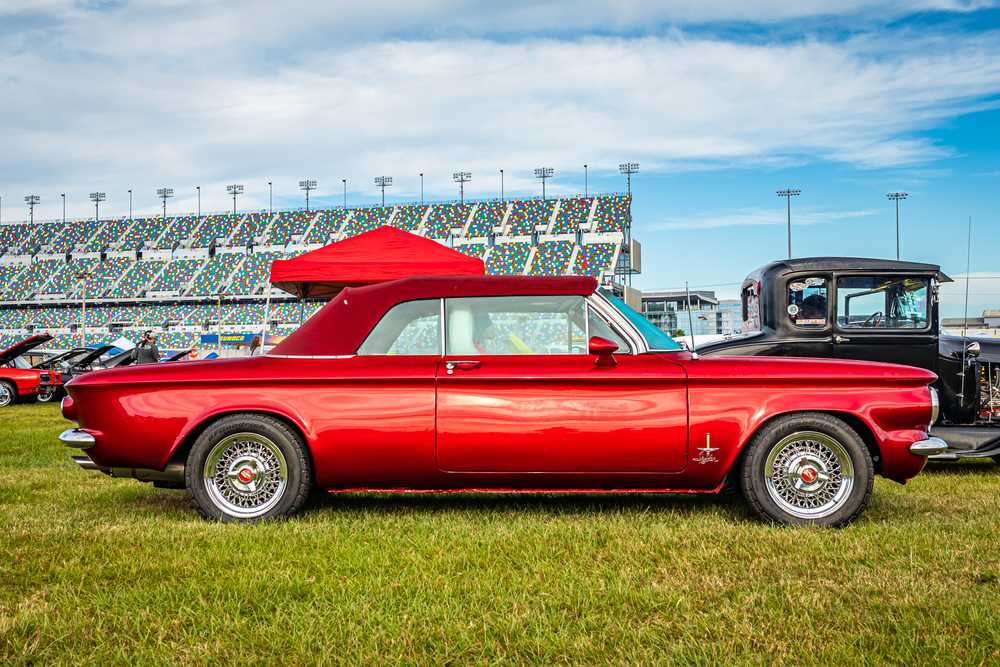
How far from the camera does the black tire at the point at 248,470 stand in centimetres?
435

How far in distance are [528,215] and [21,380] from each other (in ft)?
115

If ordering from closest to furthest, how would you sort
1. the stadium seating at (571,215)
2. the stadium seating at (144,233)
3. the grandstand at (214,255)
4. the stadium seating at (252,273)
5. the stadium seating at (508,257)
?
the stadium seating at (508,257) → the grandstand at (214,255) → the stadium seating at (571,215) → the stadium seating at (252,273) → the stadium seating at (144,233)

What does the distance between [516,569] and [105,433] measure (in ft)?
8.00

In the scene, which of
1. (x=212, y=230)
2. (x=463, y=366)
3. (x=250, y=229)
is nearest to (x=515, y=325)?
(x=463, y=366)

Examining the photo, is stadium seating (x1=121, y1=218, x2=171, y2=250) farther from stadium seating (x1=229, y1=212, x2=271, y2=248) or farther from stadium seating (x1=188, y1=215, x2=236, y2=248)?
stadium seating (x1=229, y1=212, x2=271, y2=248)

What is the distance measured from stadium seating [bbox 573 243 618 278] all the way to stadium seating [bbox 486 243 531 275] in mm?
2961

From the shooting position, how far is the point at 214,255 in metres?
49.8

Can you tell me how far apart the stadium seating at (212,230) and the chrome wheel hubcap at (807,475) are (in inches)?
1983

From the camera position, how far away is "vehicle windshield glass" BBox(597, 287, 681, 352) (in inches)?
179

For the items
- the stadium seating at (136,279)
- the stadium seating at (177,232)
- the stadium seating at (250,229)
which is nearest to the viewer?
the stadium seating at (136,279)

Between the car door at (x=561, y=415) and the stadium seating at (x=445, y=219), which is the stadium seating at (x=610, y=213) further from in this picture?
the car door at (x=561, y=415)

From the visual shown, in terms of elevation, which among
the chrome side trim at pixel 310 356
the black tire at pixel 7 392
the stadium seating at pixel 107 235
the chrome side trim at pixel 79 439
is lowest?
the black tire at pixel 7 392

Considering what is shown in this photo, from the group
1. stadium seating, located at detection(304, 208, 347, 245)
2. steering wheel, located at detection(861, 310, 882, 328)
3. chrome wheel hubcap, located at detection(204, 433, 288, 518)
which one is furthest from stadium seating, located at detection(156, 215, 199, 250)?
chrome wheel hubcap, located at detection(204, 433, 288, 518)

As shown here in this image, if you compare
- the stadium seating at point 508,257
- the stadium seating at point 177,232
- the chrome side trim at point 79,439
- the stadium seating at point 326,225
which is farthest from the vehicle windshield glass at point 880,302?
the stadium seating at point 177,232
